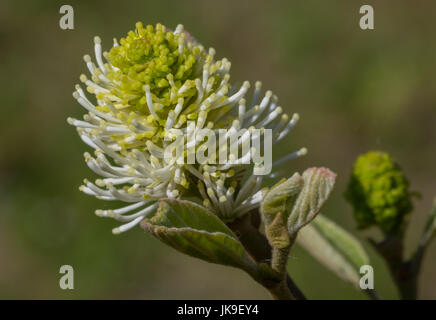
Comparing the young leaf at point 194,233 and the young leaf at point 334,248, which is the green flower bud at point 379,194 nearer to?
the young leaf at point 334,248

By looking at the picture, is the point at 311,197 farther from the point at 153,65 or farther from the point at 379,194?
the point at 379,194

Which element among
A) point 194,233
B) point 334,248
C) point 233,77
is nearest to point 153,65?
point 194,233

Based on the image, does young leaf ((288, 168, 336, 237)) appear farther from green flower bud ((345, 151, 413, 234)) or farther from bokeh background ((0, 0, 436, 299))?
bokeh background ((0, 0, 436, 299))

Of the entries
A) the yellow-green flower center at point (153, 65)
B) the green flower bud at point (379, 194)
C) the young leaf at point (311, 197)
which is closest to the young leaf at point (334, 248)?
the green flower bud at point (379, 194)

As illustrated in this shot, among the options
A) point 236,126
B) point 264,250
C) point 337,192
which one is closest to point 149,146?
point 236,126
